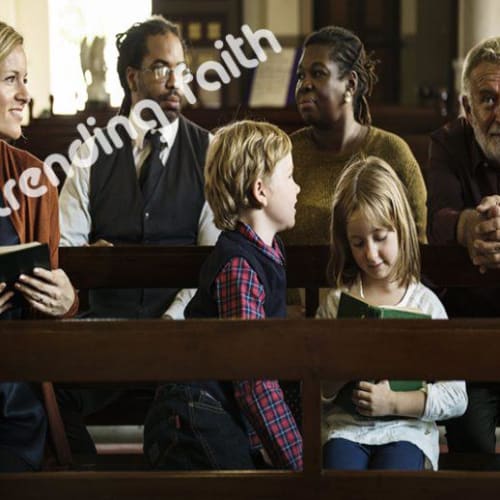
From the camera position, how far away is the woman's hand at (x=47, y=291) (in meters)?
2.39

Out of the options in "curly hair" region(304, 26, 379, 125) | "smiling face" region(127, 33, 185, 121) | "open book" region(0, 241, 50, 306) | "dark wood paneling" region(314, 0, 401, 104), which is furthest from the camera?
"dark wood paneling" region(314, 0, 401, 104)

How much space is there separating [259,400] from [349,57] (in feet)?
5.44

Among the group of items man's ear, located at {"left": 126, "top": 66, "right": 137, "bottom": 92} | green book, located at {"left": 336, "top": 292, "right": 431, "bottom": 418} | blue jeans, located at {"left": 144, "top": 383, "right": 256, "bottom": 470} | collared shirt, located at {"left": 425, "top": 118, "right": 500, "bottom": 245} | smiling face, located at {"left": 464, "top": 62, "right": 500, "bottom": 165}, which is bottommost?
blue jeans, located at {"left": 144, "top": 383, "right": 256, "bottom": 470}

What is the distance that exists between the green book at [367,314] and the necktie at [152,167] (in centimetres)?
125

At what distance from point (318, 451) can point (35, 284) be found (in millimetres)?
830

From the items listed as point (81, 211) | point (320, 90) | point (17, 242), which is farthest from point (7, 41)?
point (320, 90)

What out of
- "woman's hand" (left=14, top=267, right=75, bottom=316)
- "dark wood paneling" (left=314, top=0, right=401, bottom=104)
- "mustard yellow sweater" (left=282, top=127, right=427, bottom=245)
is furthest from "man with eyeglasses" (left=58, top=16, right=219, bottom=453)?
"dark wood paneling" (left=314, top=0, right=401, bottom=104)

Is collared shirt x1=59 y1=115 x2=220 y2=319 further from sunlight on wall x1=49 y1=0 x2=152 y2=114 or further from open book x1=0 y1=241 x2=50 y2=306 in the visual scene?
sunlight on wall x1=49 y1=0 x2=152 y2=114

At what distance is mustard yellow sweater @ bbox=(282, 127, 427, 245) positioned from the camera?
3.47m

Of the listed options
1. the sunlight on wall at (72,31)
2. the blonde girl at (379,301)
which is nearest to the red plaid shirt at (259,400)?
the blonde girl at (379,301)

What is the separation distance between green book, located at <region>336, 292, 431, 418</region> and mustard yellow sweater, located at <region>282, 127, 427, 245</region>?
966 millimetres

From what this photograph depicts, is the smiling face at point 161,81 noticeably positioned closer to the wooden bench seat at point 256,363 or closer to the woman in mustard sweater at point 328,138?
the woman in mustard sweater at point 328,138

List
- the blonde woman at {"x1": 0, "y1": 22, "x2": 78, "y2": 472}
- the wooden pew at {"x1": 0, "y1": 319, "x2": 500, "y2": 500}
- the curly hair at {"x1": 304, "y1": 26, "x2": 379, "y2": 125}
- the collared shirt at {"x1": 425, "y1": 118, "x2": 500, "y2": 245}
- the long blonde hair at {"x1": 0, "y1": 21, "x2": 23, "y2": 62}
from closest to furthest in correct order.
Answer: the wooden pew at {"x1": 0, "y1": 319, "x2": 500, "y2": 500} < the blonde woman at {"x1": 0, "y1": 22, "x2": 78, "y2": 472} < the long blonde hair at {"x1": 0, "y1": 21, "x2": 23, "y2": 62} < the collared shirt at {"x1": 425, "y1": 118, "x2": 500, "y2": 245} < the curly hair at {"x1": 304, "y1": 26, "x2": 379, "y2": 125}

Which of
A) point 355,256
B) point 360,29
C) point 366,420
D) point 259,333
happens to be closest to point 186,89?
point 355,256
